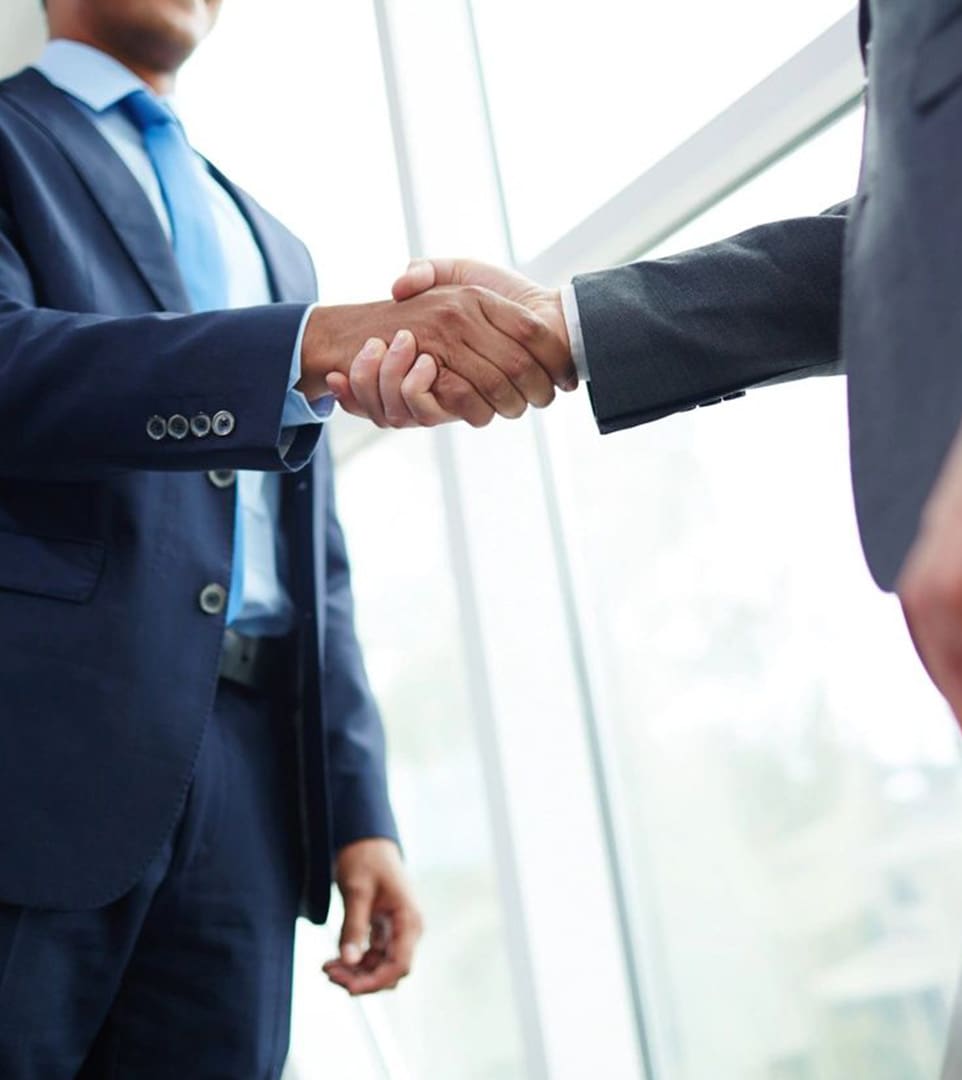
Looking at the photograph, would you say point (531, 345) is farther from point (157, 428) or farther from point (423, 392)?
point (157, 428)

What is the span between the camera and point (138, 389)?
1.22m

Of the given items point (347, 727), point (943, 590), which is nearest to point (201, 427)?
point (347, 727)

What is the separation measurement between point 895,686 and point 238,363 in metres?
0.86

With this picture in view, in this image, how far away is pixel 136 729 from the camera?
1.24 m

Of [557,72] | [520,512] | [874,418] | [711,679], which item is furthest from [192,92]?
[874,418]

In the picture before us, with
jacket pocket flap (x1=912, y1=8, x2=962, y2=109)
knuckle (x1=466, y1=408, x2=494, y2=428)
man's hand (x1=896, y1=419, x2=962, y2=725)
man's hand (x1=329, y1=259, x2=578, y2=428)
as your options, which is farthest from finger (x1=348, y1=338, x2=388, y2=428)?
man's hand (x1=896, y1=419, x2=962, y2=725)

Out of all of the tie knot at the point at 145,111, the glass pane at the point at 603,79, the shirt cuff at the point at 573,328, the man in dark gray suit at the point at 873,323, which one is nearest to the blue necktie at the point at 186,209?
the tie knot at the point at 145,111

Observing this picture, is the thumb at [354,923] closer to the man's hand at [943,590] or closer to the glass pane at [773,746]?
the glass pane at [773,746]

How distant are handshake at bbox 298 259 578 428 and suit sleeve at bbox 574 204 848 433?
85mm

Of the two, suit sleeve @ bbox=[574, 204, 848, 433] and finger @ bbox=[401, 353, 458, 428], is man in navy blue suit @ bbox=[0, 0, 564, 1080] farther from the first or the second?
suit sleeve @ bbox=[574, 204, 848, 433]

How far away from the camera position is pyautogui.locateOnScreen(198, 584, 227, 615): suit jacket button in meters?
1.31

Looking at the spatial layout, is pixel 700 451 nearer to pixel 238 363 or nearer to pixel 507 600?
pixel 507 600

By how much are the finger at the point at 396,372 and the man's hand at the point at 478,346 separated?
10mm

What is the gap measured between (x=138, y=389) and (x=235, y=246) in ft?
1.41
